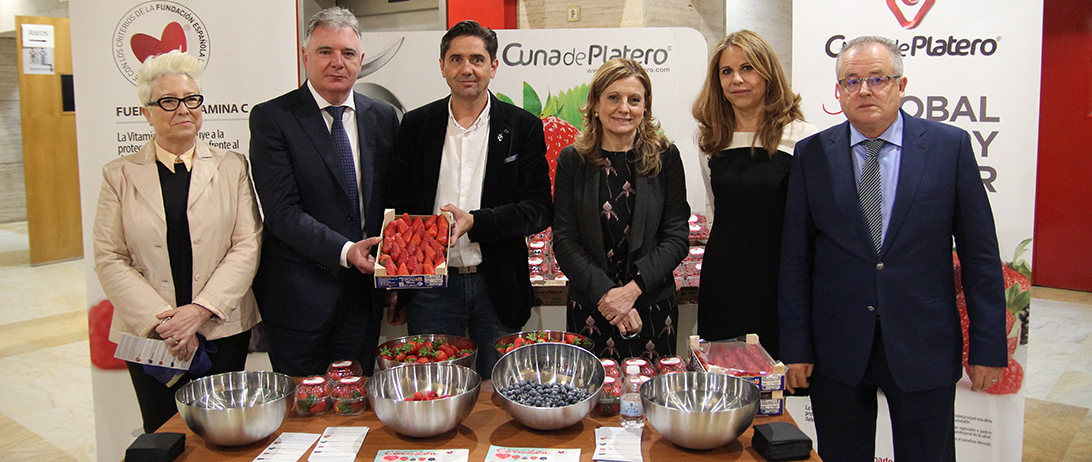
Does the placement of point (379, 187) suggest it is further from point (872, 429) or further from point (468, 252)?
point (872, 429)

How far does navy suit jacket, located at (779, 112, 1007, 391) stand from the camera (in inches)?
85.0

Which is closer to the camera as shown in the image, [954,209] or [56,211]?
[954,209]

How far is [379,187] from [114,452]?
7.18 ft

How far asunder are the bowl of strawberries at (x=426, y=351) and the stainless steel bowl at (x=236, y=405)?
1.03ft

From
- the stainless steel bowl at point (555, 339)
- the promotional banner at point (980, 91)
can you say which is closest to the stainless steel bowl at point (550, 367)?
the stainless steel bowl at point (555, 339)

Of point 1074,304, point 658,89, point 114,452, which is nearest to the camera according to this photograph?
point 114,452

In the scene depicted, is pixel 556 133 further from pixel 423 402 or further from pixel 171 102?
pixel 423 402

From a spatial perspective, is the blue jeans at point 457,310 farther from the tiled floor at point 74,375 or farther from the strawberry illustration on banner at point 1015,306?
the tiled floor at point 74,375

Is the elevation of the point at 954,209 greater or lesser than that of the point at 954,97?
lesser

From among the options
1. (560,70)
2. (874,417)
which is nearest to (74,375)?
(560,70)

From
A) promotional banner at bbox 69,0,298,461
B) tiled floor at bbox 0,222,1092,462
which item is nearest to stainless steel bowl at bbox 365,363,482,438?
promotional banner at bbox 69,0,298,461

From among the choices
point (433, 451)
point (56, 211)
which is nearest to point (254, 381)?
point (433, 451)

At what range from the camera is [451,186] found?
2.85 metres

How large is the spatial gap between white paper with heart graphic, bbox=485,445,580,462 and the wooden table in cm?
2
